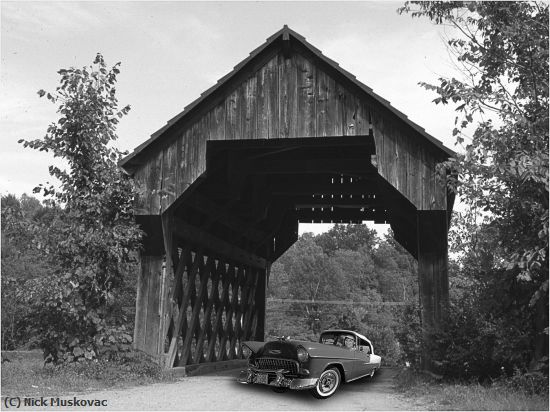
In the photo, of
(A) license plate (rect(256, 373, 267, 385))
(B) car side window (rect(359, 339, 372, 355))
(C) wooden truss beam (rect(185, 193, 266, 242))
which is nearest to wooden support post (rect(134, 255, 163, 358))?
(C) wooden truss beam (rect(185, 193, 266, 242))

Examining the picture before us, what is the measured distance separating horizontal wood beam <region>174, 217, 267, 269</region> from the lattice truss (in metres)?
0.23

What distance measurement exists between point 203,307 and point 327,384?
7.99 m

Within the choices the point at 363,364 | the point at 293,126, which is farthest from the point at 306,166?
the point at 363,364

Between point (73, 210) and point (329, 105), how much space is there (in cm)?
604

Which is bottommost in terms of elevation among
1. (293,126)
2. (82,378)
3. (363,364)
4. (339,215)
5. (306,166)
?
(82,378)

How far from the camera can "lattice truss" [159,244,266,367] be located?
1399 centimetres

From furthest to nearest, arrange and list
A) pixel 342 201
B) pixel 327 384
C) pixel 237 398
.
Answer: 1. pixel 342 201
2. pixel 237 398
3. pixel 327 384

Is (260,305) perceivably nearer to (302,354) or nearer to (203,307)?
(203,307)

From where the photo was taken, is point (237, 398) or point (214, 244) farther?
point (214, 244)

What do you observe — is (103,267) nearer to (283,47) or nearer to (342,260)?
(283,47)

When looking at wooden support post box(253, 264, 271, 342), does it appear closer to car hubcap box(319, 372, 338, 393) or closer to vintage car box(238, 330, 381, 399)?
vintage car box(238, 330, 381, 399)

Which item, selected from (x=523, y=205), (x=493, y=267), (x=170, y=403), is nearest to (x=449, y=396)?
(x=493, y=267)

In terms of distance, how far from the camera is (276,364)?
933 cm

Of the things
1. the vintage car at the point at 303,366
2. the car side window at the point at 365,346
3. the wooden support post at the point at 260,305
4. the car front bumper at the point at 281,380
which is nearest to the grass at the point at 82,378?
the vintage car at the point at 303,366
